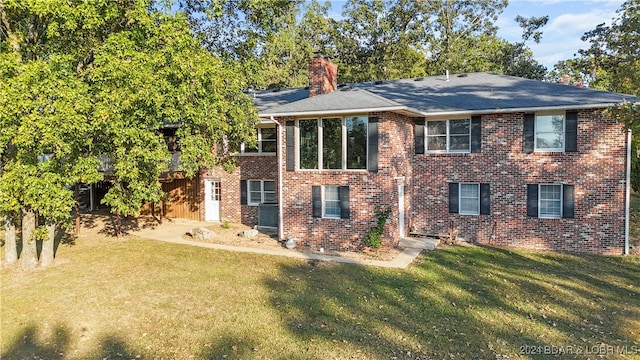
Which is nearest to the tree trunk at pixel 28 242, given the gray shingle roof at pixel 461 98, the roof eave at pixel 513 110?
the gray shingle roof at pixel 461 98

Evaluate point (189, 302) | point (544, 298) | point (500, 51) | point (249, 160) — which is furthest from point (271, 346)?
point (500, 51)

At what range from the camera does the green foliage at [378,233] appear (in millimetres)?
12258

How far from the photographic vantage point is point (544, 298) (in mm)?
9008

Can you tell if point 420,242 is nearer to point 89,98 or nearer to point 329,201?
point 329,201

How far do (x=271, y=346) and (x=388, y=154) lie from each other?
776 centimetres

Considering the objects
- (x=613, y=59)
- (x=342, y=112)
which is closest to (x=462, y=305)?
(x=342, y=112)

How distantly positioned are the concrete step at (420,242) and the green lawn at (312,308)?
46.5 inches

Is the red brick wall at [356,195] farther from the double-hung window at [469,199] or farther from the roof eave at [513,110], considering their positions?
the double-hung window at [469,199]

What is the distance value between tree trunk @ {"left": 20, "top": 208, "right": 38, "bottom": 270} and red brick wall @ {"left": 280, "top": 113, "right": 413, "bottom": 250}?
7651 mm

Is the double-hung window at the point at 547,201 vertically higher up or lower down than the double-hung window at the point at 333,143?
lower down

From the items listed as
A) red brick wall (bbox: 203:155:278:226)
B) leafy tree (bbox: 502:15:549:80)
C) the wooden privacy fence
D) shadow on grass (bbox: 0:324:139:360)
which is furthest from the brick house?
leafy tree (bbox: 502:15:549:80)

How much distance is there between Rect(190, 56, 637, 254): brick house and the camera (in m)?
12.8

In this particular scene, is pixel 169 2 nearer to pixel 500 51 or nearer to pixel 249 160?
pixel 249 160

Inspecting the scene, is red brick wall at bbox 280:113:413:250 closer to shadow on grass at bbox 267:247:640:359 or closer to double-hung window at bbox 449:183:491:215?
shadow on grass at bbox 267:247:640:359
